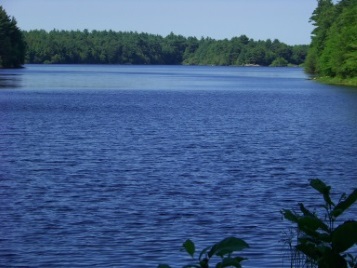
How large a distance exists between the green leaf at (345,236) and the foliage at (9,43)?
14747 cm

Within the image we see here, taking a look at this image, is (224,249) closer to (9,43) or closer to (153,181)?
(153,181)

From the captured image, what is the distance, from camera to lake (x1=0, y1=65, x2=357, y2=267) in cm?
1418

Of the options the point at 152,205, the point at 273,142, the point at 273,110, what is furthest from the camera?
the point at 273,110

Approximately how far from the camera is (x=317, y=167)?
2639 cm

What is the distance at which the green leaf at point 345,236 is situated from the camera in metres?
3.19

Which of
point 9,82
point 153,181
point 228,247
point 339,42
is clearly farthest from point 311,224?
point 9,82

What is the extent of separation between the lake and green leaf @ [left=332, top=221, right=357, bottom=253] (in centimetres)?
943

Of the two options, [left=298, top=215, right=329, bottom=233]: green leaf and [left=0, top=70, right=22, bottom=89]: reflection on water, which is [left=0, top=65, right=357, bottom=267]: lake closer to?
[left=298, top=215, right=329, bottom=233]: green leaf

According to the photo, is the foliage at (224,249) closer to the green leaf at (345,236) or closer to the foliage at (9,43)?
the green leaf at (345,236)

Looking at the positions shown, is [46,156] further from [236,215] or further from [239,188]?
[236,215]

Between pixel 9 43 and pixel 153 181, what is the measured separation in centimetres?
12979

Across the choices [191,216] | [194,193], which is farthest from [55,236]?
[194,193]

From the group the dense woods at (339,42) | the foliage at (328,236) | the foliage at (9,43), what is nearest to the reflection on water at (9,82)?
the foliage at (9,43)

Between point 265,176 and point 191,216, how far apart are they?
7295 mm
